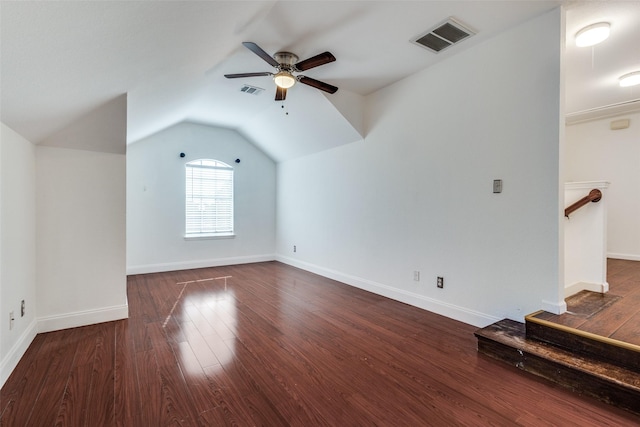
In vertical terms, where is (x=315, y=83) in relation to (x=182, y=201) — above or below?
above

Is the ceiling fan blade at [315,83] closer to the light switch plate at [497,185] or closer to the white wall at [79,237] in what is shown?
the light switch plate at [497,185]

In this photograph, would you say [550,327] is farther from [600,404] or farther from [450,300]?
[450,300]

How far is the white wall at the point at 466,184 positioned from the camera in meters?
2.49

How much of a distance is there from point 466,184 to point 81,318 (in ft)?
13.5

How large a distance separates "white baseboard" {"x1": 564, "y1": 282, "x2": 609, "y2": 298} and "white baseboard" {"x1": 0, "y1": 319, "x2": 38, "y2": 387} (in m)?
4.62

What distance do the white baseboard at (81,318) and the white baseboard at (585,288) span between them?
4.55m

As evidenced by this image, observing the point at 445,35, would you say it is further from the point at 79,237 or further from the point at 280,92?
the point at 79,237

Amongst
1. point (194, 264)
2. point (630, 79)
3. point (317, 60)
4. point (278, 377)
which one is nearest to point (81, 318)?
point (278, 377)

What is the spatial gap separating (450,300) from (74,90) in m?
3.86

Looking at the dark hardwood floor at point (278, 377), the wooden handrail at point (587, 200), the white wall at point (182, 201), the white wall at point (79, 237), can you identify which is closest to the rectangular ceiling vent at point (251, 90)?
the white wall at point (79, 237)

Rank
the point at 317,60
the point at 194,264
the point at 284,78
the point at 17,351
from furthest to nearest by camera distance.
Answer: the point at 194,264 < the point at 284,78 < the point at 317,60 < the point at 17,351

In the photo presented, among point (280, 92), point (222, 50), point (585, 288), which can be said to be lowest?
point (585, 288)

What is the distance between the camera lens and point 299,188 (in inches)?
231

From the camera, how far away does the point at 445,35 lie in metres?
2.73
